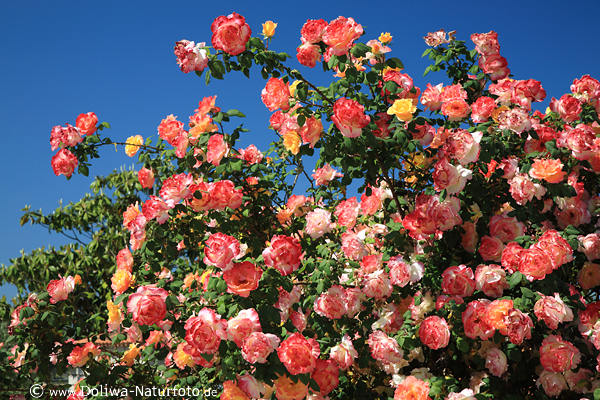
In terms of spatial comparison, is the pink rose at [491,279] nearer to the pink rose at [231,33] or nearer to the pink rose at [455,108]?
the pink rose at [455,108]

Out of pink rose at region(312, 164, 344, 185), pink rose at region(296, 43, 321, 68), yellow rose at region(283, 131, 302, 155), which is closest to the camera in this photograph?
pink rose at region(296, 43, 321, 68)

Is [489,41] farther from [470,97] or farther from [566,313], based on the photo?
[566,313]

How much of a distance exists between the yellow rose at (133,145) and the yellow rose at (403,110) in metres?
1.64

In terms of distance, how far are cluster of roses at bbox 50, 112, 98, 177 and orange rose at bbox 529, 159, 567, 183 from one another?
8.08 ft

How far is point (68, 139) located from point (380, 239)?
1.90 metres

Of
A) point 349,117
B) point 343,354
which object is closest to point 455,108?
point 349,117

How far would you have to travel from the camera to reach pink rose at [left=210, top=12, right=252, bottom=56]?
2514mm

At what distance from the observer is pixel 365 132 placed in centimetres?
255

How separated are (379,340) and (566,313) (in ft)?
2.82

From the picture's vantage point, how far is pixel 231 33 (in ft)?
8.25

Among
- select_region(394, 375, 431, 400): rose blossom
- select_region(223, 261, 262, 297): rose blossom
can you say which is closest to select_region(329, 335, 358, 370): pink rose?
select_region(394, 375, 431, 400): rose blossom

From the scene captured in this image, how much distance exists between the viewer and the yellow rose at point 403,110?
2652 mm

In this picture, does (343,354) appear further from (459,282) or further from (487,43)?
(487,43)

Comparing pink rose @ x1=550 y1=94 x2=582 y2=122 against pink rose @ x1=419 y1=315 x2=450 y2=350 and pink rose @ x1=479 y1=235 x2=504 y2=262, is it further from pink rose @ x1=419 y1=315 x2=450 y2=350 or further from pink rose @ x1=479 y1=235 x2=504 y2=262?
pink rose @ x1=419 y1=315 x2=450 y2=350
